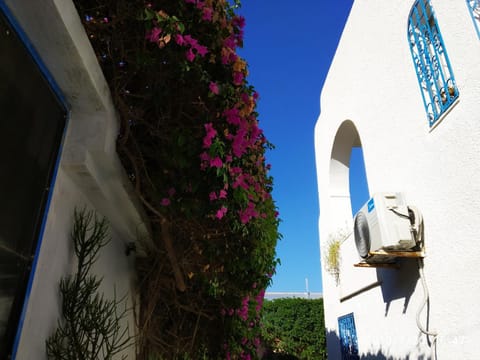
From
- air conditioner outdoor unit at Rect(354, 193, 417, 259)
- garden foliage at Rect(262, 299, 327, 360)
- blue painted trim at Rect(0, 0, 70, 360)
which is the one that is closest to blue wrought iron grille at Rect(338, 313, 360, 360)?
air conditioner outdoor unit at Rect(354, 193, 417, 259)

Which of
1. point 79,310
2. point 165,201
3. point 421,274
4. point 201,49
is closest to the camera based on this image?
point 79,310

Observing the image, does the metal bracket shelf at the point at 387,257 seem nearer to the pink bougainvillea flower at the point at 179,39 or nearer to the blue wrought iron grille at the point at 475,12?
the blue wrought iron grille at the point at 475,12

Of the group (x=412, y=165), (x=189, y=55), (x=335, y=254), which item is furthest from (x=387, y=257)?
(x=189, y=55)

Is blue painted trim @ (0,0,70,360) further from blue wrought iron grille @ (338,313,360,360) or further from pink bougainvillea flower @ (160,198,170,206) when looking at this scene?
blue wrought iron grille @ (338,313,360,360)

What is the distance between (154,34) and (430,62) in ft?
7.92

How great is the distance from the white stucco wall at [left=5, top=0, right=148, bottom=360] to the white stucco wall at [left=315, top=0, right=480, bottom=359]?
230 centimetres

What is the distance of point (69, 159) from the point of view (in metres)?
1.71

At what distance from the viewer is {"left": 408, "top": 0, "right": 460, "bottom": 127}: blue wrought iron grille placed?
2777 mm

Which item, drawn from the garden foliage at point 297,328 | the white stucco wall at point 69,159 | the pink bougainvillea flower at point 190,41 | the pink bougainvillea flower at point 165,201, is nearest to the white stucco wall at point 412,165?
the pink bougainvillea flower at point 190,41

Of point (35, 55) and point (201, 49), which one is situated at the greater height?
point (201, 49)

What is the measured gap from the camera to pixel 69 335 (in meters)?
1.63

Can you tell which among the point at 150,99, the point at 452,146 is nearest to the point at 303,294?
the point at 452,146

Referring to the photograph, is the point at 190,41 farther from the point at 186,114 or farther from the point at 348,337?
the point at 348,337

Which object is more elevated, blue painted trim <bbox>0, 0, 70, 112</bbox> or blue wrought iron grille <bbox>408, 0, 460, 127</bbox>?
blue wrought iron grille <bbox>408, 0, 460, 127</bbox>
